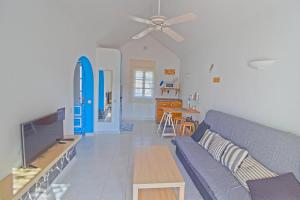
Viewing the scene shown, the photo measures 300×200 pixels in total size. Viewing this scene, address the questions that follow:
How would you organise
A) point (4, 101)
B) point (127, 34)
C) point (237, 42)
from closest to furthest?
point (4, 101) → point (237, 42) → point (127, 34)

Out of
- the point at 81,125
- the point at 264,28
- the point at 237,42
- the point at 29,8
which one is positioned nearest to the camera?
the point at 29,8

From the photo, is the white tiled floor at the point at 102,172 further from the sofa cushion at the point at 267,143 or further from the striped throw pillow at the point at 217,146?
the sofa cushion at the point at 267,143

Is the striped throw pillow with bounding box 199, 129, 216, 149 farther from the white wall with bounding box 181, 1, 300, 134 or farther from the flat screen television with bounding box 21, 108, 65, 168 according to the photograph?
the flat screen television with bounding box 21, 108, 65, 168

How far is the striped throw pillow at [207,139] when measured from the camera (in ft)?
11.0

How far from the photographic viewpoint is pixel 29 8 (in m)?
2.34

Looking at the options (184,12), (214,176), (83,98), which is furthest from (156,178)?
(83,98)

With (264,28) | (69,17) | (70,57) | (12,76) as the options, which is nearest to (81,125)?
(70,57)

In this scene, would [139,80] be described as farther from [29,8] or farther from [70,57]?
[29,8]

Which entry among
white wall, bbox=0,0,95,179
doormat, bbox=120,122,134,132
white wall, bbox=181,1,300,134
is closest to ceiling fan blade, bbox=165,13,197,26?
white wall, bbox=181,1,300,134

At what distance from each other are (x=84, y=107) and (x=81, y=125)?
1.68 feet

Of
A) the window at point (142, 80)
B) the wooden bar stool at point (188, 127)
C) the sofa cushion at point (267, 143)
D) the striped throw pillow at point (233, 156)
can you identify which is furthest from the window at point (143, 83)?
the striped throw pillow at point (233, 156)

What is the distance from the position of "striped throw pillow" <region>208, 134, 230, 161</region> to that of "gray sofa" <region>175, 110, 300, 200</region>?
0.24 feet

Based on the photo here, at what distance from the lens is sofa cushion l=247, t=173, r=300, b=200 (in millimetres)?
1678

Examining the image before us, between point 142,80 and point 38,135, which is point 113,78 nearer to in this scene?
point 142,80
